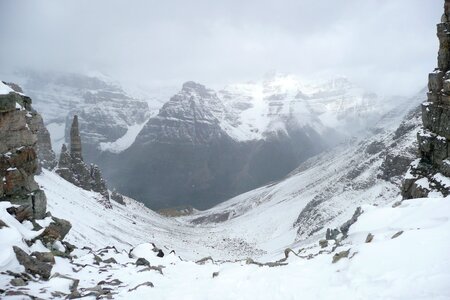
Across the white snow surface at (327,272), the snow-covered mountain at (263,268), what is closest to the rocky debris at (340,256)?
the snow-covered mountain at (263,268)

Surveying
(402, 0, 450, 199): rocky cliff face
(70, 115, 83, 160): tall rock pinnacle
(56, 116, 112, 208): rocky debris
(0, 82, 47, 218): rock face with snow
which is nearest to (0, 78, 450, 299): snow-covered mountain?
(0, 82, 47, 218): rock face with snow

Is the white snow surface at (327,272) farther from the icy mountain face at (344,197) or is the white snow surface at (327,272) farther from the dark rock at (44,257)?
the icy mountain face at (344,197)

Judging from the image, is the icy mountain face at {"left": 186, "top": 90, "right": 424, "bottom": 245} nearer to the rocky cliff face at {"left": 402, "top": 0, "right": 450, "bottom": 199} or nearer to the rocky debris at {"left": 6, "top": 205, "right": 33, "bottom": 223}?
the rocky cliff face at {"left": 402, "top": 0, "right": 450, "bottom": 199}

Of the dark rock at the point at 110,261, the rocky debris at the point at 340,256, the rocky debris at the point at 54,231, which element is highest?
the rocky debris at the point at 340,256

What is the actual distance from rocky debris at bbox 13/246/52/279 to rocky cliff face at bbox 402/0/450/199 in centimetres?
2658

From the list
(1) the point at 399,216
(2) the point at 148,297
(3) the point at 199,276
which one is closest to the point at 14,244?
(2) the point at 148,297

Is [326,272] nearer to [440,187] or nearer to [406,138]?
[440,187]

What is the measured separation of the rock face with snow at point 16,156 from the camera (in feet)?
77.9

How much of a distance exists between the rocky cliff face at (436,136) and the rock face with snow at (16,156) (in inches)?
1079

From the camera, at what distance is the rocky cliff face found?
31531 mm

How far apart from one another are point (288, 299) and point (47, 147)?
85454 mm

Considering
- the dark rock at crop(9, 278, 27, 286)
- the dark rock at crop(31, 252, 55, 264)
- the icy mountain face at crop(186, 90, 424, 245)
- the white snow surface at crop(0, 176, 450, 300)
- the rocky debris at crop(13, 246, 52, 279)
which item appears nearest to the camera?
the white snow surface at crop(0, 176, 450, 300)

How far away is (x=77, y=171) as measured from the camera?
88.9 meters

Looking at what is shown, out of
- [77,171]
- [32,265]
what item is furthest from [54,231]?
[77,171]
